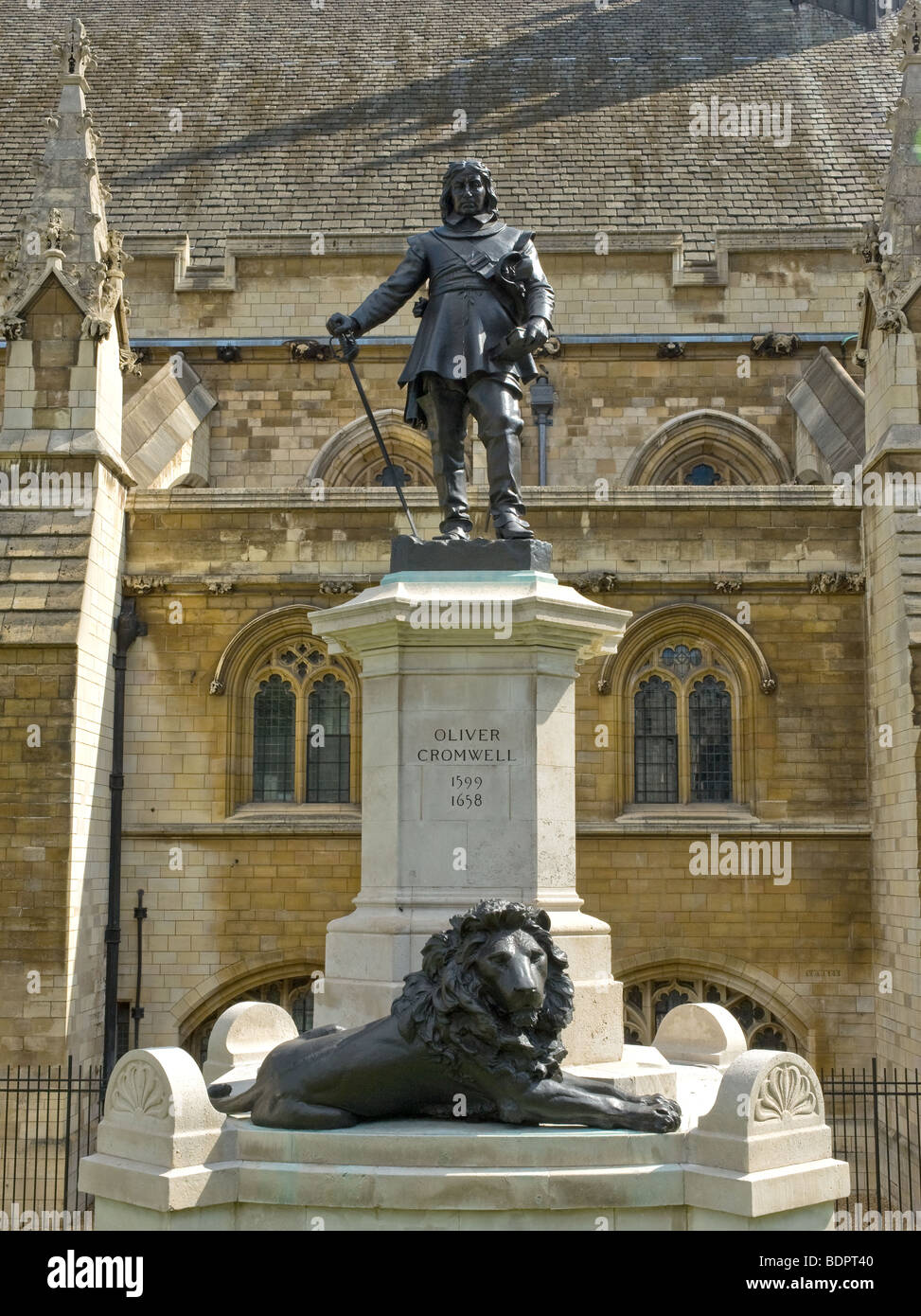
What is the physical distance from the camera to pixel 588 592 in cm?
1723

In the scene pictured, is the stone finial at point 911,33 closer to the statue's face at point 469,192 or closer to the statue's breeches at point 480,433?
the statue's face at point 469,192

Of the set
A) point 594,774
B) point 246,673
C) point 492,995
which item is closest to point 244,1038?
point 492,995

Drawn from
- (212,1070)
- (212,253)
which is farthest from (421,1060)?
(212,253)

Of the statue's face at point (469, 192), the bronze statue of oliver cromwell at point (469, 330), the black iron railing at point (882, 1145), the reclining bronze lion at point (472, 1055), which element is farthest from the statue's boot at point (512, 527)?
the black iron railing at point (882, 1145)

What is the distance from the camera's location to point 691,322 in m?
22.1

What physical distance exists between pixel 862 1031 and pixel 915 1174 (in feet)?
7.46

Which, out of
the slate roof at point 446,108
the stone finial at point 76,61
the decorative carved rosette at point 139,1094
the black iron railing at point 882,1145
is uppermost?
the slate roof at point 446,108

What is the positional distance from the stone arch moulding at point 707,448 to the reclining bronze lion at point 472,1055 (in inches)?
597

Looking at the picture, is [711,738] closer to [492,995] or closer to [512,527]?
[512,527]

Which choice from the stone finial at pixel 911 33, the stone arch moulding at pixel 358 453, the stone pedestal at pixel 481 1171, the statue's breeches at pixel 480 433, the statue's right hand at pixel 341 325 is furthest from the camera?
the stone arch moulding at pixel 358 453

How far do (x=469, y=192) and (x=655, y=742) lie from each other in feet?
30.9

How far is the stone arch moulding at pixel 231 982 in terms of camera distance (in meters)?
16.8

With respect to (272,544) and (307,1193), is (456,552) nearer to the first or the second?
(307,1193)

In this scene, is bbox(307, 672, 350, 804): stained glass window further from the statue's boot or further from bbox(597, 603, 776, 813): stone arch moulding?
the statue's boot
